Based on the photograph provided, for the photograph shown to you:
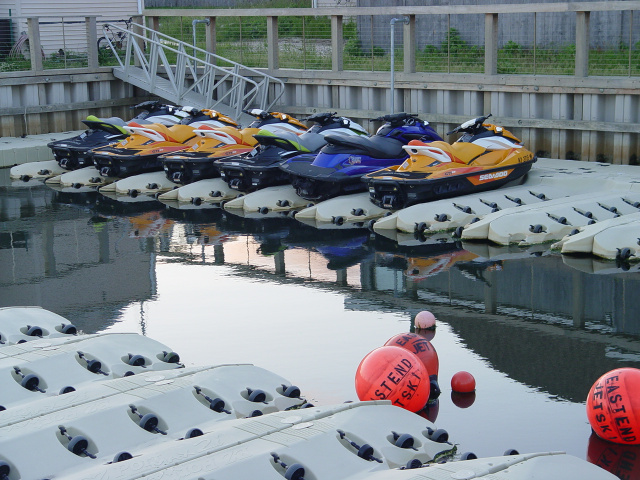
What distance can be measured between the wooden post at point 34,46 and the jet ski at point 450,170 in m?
11.1

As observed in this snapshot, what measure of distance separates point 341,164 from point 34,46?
35.1 ft

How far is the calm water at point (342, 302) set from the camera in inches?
340

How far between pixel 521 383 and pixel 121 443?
355cm

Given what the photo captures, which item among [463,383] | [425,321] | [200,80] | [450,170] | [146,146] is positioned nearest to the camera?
[463,383]

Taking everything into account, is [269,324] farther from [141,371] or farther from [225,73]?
[225,73]

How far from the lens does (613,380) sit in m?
7.48

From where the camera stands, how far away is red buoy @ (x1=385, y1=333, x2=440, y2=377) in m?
8.66

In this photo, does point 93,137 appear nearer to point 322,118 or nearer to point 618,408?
point 322,118

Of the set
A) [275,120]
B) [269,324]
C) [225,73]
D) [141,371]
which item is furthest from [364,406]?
[225,73]

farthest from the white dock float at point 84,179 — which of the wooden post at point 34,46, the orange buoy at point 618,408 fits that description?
the orange buoy at point 618,408

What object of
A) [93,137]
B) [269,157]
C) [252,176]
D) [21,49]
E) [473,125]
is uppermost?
[21,49]

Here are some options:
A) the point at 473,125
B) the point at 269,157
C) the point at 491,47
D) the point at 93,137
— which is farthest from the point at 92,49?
the point at 473,125

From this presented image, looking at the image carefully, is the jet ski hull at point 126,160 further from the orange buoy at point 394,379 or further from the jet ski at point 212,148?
the orange buoy at point 394,379

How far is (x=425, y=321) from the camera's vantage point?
10.4m
